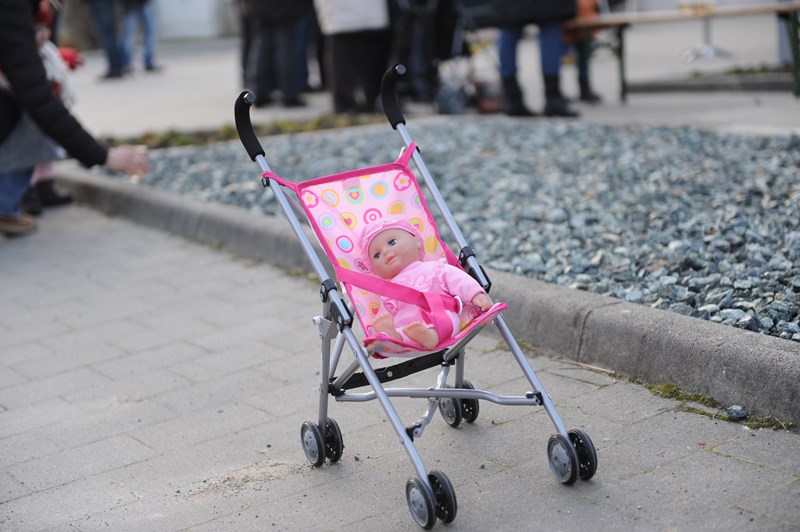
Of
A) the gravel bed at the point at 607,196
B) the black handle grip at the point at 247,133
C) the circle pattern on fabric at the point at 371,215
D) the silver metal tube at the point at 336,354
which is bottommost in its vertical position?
the gravel bed at the point at 607,196

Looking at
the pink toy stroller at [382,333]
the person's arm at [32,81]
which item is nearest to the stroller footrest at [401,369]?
the pink toy stroller at [382,333]

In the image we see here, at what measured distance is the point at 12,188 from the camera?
7039mm

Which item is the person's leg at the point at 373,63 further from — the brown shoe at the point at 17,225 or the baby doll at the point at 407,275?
the baby doll at the point at 407,275

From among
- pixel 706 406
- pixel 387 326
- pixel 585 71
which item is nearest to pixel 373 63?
pixel 585 71

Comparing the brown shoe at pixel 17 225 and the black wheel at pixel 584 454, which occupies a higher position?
the brown shoe at pixel 17 225

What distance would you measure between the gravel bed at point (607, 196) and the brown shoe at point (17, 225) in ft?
3.15

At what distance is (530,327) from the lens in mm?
4461

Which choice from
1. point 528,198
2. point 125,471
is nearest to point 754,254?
point 528,198

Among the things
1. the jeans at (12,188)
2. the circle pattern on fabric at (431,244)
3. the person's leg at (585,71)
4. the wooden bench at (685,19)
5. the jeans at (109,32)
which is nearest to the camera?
the circle pattern on fabric at (431,244)

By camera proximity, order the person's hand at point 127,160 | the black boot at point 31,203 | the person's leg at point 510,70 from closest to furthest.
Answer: the person's hand at point 127,160
the black boot at point 31,203
the person's leg at point 510,70

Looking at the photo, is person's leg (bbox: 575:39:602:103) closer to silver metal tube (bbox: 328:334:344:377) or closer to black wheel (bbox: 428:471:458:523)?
silver metal tube (bbox: 328:334:344:377)

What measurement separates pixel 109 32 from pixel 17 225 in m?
11.1

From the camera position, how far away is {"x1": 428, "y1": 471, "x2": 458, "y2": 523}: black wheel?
A: 3.00 metres

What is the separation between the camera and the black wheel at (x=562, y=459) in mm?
3174
